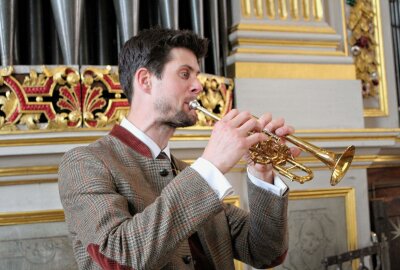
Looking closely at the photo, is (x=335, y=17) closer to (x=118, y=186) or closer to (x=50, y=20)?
(x=50, y=20)

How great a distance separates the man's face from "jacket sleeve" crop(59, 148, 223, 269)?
0.30 metres

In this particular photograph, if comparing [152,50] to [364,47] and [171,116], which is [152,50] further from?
[364,47]

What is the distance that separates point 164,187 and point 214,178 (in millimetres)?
253

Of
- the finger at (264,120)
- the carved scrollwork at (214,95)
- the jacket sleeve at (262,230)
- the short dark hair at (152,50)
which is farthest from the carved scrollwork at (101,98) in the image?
the finger at (264,120)

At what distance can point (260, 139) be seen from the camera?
154 centimetres

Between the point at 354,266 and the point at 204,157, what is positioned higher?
the point at 204,157

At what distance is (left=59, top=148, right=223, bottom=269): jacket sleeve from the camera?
1.37 meters

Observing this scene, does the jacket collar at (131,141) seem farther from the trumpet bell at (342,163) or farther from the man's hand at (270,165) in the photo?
the trumpet bell at (342,163)

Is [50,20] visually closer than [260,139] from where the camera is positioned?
No

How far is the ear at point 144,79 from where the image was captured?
1.77m

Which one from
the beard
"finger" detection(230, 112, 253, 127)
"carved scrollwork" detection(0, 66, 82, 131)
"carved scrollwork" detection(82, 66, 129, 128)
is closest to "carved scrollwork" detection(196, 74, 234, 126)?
"carved scrollwork" detection(82, 66, 129, 128)

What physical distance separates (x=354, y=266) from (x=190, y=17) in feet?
4.41

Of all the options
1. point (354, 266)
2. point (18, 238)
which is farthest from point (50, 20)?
point (354, 266)

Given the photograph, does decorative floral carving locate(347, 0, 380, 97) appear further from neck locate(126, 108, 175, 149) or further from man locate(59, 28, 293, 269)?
neck locate(126, 108, 175, 149)
